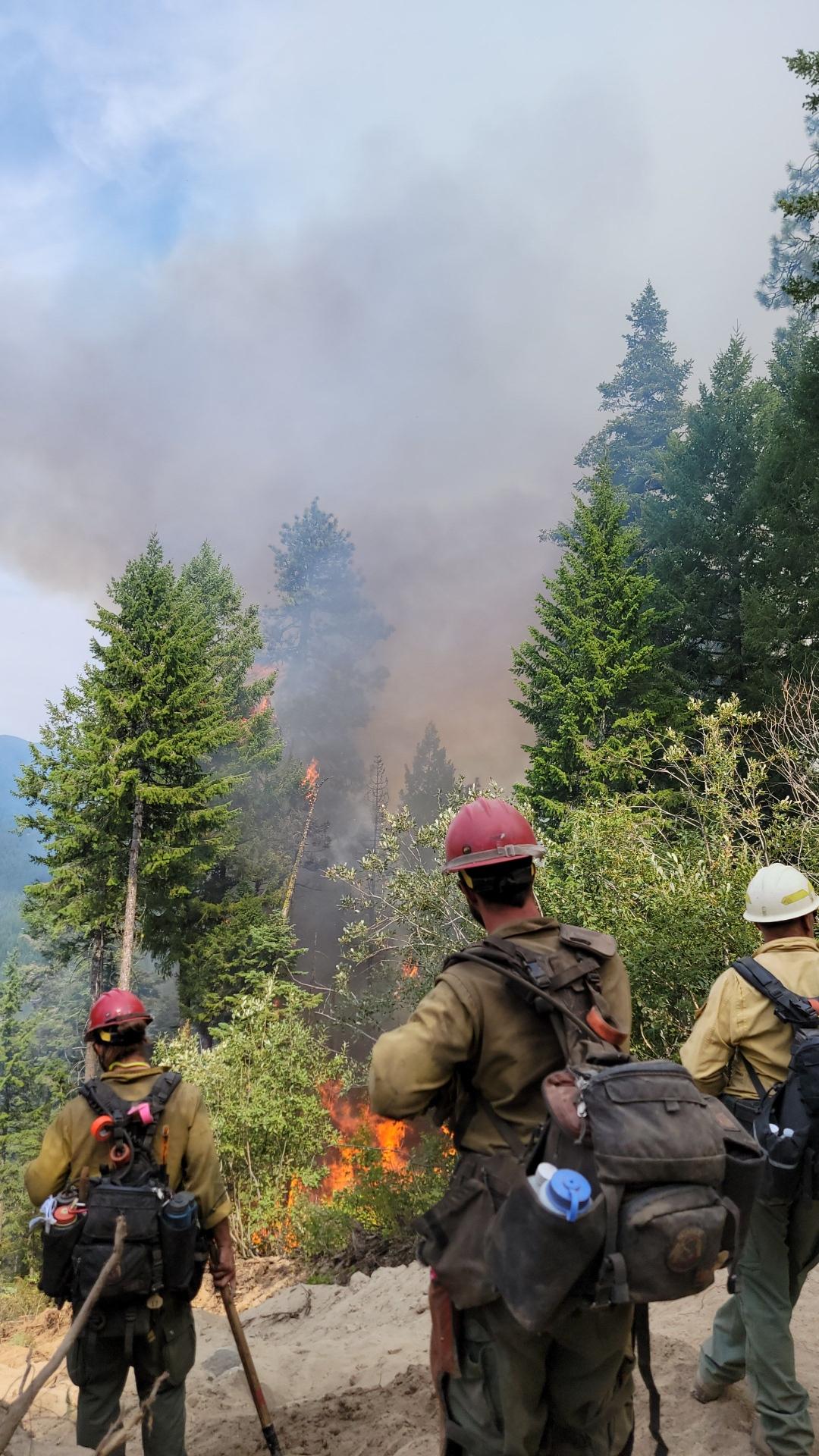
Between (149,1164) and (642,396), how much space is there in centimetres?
5623

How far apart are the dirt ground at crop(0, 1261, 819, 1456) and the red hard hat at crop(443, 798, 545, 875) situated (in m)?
2.98

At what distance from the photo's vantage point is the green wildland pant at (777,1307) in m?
3.54

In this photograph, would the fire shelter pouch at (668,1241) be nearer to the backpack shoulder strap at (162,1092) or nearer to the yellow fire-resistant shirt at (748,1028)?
the yellow fire-resistant shirt at (748,1028)

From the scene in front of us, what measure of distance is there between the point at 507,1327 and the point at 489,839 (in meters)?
1.29

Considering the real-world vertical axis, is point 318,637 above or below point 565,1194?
above

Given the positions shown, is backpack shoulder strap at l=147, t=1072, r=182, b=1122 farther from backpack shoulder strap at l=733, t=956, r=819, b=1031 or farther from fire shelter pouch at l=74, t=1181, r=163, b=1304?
backpack shoulder strap at l=733, t=956, r=819, b=1031

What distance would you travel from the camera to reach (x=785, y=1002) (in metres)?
3.62

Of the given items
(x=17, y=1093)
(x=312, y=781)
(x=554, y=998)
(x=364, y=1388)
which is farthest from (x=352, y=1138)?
(x=312, y=781)

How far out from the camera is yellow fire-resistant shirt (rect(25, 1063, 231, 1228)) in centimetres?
389

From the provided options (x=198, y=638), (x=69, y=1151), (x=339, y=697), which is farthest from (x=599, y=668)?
(x=339, y=697)

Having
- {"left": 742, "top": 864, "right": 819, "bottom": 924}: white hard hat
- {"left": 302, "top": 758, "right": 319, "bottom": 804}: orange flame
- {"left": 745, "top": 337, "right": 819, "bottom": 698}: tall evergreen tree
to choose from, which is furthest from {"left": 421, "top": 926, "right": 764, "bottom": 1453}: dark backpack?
{"left": 302, "top": 758, "right": 319, "bottom": 804}: orange flame

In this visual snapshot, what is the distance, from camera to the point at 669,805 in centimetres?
2078

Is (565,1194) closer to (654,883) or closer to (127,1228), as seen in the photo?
(127,1228)

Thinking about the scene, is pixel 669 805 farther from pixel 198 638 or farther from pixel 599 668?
pixel 198 638
